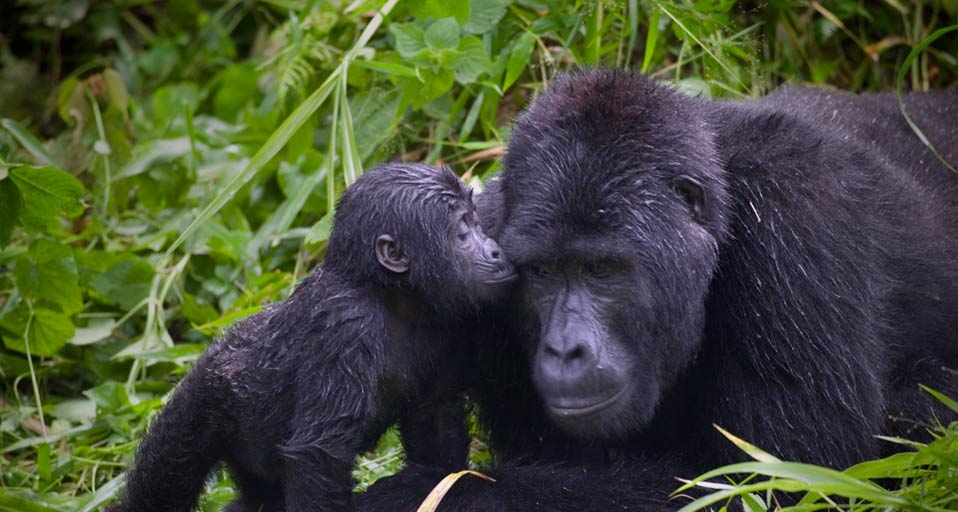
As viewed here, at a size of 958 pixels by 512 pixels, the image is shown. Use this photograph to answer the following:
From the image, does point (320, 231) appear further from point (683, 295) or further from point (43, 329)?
point (683, 295)

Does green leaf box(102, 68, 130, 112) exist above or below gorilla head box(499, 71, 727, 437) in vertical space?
below

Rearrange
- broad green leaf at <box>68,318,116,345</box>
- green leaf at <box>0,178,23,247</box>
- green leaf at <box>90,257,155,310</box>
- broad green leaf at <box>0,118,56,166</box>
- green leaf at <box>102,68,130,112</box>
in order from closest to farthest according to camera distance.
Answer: green leaf at <box>0,178,23,247</box>
broad green leaf at <box>68,318,116,345</box>
green leaf at <box>90,257,155,310</box>
broad green leaf at <box>0,118,56,166</box>
green leaf at <box>102,68,130,112</box>

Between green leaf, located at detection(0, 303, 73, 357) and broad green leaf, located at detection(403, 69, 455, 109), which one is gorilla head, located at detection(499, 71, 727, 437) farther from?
green leaf, located at detection(0, 303, 73, 357)

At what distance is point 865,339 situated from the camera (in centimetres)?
384

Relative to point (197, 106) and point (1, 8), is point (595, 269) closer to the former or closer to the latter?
point (197, 106)

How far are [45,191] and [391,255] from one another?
5.79 feet

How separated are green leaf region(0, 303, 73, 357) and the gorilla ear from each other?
2886mm

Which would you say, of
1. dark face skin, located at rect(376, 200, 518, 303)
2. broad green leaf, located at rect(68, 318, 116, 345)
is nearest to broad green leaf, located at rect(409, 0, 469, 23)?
dark face skin, located at rect(376, 200, 518, 303)

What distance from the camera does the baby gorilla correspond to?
3.61 metres

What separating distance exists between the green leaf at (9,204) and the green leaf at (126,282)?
971 millimetres

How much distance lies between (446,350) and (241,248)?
6.81 ft

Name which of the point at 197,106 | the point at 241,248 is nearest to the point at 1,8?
the point at 197,106

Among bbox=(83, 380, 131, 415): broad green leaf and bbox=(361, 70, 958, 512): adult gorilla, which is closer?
bbox=(361, 70, 958, 512): adult gorilla

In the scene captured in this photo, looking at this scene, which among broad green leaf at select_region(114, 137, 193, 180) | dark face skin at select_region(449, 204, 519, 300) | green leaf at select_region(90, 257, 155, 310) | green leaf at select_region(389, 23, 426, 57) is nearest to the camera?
dark face skin at select_region(449, 204, 519, 300)
